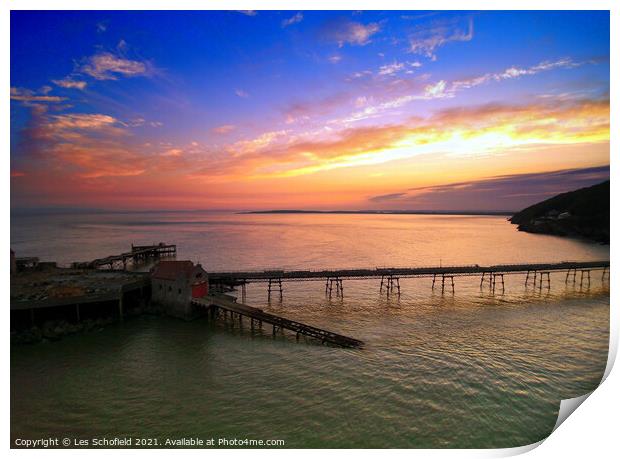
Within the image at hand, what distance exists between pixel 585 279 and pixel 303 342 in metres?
43.3

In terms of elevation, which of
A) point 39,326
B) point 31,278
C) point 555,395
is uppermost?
point 31,278

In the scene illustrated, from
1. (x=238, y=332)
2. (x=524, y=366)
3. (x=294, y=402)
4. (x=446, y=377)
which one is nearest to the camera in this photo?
(x=294, y=402)

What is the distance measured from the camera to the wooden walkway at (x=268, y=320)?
75.0 feet

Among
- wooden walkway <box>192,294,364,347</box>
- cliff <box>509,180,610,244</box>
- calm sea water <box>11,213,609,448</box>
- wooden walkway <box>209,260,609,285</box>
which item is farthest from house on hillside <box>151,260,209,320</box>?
cliff <box>509,180,610,244</box>

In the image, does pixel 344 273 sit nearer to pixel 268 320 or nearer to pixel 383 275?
pixel 383 275

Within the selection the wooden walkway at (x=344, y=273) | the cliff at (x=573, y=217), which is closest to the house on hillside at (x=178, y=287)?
the wooden walkway at (x=344, y=273)

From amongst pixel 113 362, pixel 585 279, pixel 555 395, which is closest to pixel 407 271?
pixel 555 395

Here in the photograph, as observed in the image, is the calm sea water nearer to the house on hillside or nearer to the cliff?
the house on hillside

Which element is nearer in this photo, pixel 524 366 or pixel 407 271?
pixel 524 366

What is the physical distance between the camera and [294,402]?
51.1 feet

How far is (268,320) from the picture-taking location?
25.1 meters

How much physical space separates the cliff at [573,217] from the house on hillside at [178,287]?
210 ft

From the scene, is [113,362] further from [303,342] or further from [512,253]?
[512,253]
